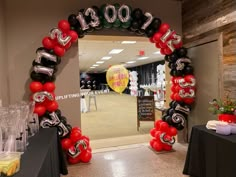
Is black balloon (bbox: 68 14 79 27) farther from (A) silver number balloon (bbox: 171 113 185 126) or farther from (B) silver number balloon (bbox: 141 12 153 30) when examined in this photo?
(A) silver number balloon (bbox: 171 113 185 126)

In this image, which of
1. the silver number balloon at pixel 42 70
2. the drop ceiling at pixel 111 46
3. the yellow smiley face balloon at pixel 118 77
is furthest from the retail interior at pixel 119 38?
the yellow smiley face balloon at pixel 118 77

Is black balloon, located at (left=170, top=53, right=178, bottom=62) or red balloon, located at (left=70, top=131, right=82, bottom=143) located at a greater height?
black balloon, located at (left=170, top=53, right=178, bottom=62)

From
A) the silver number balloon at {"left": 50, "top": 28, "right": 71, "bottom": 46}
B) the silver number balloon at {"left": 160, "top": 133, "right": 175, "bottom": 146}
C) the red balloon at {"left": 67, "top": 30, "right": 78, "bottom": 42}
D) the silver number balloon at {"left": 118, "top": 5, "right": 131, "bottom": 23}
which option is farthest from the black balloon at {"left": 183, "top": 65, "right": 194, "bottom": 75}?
the silver number balloon at {"left": 50, "top": 28, "right": 71, "bottom": 46}

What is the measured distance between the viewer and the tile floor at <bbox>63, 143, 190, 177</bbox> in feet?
10.1

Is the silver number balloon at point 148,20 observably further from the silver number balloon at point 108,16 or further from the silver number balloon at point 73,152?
the silver number balloon at point 73,152

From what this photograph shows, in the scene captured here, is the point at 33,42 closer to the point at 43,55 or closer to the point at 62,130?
the point at 43,55

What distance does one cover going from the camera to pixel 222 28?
3.30 m

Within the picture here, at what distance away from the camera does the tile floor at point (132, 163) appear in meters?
3.07

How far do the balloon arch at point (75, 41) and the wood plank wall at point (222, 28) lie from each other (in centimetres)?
55

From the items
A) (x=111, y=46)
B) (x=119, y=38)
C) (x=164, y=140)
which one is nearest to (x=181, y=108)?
(x=164, y=140)

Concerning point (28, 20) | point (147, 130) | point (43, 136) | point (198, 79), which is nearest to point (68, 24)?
point (28, 20)

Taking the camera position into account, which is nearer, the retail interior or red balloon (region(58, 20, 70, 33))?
the retail interior

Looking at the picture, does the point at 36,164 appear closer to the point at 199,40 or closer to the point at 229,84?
the point at 229,84

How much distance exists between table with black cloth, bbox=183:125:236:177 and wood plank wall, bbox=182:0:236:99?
112cm
